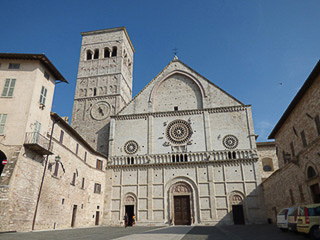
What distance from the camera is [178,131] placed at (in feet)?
94.3

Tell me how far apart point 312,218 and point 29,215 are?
15350 millimetres

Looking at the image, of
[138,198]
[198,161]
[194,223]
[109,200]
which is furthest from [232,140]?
[109,200]

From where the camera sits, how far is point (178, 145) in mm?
28141

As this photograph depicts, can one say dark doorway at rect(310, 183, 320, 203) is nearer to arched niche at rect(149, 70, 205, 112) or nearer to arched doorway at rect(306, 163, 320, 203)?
arched doorway at rect(306, 163, 320, 203)

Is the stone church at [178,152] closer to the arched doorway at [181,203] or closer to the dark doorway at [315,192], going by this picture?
the arched doorway at [181,203]

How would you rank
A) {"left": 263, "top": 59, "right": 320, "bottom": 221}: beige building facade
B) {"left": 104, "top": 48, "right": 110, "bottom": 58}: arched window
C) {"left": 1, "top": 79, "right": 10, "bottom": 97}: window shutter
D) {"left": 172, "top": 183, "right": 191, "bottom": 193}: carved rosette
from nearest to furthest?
{"left": 263, "top": 59, "right": 320, "bottom": 221}: beige building facade → {"left": 1, "top": 79, "right": 10, "bottom": 97}: window shutter → {"left": 172, "top": 183, "right": 191, "bottom": 193}: carved rosette → {"left": 104, "top": 48, "right": 110, "bottom": 58}: arched window

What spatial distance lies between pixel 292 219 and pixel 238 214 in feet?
44.8

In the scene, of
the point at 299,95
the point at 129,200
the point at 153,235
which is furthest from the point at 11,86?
the point at 299,95

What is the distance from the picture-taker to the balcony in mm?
15852

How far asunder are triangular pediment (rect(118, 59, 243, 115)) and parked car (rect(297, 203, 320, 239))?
1886 cm

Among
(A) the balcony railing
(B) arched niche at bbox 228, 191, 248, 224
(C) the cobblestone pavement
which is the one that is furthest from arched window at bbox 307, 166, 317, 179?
(B) arched niche at bbox 228, 191, 248, 224

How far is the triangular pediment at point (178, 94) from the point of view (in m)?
29.9

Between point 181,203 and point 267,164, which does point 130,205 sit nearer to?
point 181,203

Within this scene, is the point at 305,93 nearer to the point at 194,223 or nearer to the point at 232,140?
the point at 232,140
